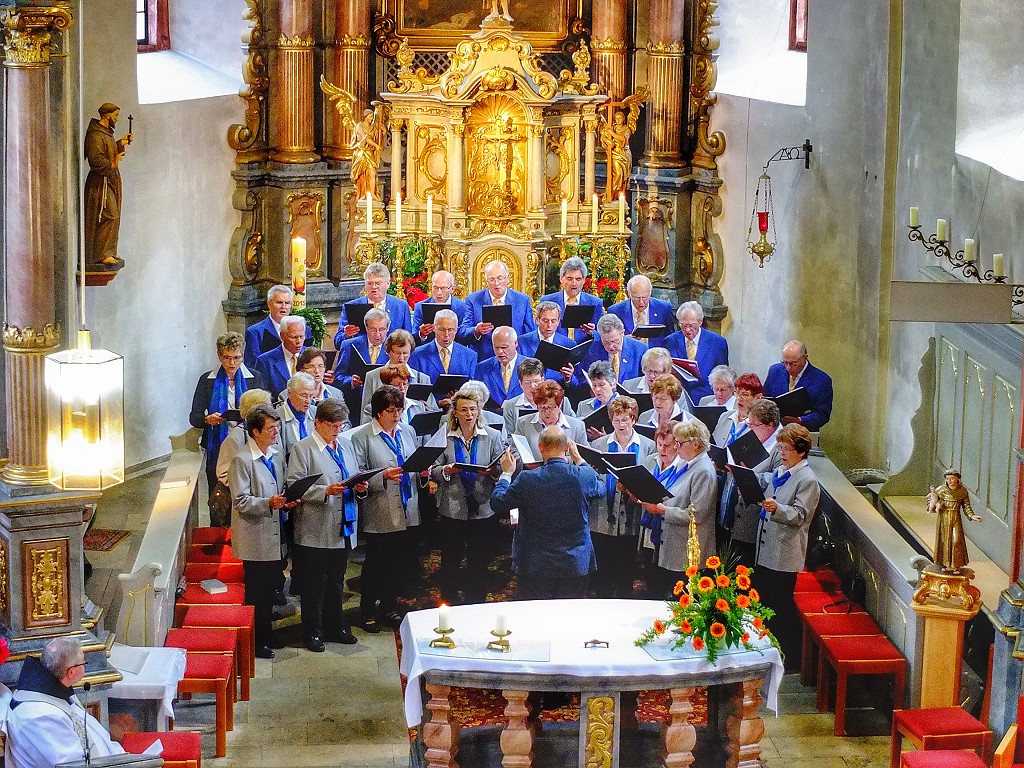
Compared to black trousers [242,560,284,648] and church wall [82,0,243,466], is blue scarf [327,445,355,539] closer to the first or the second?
black trousers [242,560,284,648]

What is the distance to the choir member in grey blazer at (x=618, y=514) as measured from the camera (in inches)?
435

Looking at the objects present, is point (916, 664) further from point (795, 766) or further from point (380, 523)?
point (380, 523)

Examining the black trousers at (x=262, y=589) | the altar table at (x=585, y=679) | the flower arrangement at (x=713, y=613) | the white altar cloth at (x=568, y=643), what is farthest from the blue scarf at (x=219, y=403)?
the flower arrangement at (x=713, y=613)

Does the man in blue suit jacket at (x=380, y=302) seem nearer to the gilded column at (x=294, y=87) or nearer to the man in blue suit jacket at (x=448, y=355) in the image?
the man in blue suit jacket at (x=448, y=355)

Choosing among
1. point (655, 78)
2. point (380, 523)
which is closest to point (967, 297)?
point (380, 523)

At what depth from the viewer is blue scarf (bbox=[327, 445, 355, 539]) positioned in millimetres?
10914

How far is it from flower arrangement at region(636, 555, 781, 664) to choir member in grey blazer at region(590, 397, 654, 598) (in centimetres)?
200

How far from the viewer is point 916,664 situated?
10008mm

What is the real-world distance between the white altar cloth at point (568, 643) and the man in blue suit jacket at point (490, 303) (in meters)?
3.70

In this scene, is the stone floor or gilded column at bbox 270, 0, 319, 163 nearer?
the stone floor

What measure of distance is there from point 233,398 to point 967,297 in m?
5.12

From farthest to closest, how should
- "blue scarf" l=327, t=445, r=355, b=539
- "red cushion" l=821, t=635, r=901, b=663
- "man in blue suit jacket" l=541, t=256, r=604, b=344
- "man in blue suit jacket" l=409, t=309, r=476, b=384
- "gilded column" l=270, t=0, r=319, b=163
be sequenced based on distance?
1. "gilded column" l=270, t=0, r=319, b=163
2. "man in blue suit jacket" l=541, t=256, r=604, b=344
3. "man in blue suit jacket" l=409, t=309, r=476, b=384
4. "blue scarf" l=327, t=445, r=355, b=539
5. "red cushion" l=821, t=635, r=901, b=663

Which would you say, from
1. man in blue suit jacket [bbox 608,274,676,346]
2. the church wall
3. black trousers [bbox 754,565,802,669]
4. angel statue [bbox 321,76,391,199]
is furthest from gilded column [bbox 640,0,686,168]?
black trousers [bbox 754,565,802,669]

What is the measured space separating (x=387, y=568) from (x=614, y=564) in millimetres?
1414
